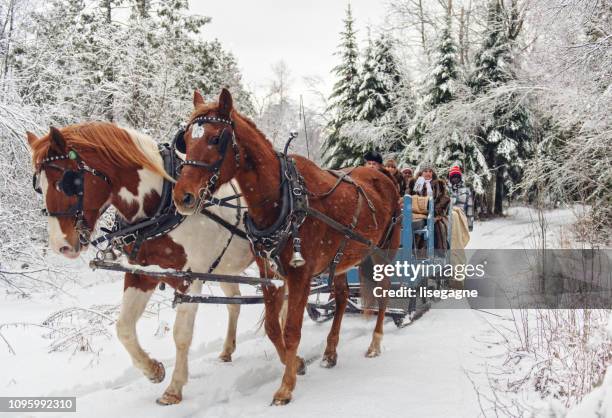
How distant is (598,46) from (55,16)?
34.5 feet

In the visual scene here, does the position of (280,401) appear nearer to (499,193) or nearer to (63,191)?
(63,191)

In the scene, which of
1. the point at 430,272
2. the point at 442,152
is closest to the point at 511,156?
the point at 442,152

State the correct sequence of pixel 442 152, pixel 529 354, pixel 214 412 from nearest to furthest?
pixel 214 412 < pixel 529 354 < pixel 442 152

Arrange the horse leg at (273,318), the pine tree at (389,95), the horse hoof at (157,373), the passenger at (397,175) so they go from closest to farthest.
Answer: the horse hoof at (157,373)
the horse leg at (273,318)
the passenger at (397,175)
the pine tree at (389,95)

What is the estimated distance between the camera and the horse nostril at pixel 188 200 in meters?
3.29

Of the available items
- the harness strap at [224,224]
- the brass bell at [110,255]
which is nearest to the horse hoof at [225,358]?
the harness strap at [224,224]

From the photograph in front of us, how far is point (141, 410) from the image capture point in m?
3.90

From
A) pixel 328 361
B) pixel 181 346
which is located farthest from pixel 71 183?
pixel 328 361

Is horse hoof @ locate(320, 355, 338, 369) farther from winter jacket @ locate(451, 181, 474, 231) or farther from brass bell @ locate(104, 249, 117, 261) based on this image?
winter jacket @ locate(451, 181, 474, 231)

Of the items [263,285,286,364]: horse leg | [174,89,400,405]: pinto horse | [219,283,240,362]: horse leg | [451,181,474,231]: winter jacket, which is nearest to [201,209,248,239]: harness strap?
[174,89,400,405]: pinto horse

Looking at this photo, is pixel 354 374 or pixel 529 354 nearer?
pixel 529 354

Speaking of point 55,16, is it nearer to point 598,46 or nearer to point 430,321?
point 430,321

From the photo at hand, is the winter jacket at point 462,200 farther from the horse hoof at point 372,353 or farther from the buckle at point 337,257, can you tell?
the buckle at point 337,257

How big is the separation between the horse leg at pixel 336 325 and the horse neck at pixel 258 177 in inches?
71.0
